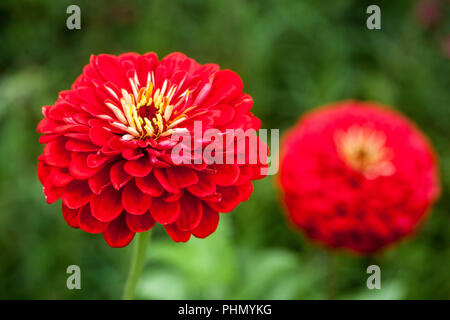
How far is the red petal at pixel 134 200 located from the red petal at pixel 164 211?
13 mm

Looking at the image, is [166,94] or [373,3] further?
[373,3]

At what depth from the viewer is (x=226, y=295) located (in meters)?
1.42

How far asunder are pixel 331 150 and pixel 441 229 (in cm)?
78

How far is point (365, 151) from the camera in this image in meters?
1.51

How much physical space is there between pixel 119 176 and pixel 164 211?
0.09 metres

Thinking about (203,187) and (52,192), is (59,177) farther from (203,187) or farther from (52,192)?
(203,187)

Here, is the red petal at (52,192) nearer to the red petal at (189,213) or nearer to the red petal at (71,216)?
the red petal at (71,216)

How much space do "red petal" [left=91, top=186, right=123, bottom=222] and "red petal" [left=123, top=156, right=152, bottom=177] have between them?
0.18ft

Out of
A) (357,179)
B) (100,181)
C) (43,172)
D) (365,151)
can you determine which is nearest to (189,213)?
(100,181)

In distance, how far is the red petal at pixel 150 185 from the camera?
2.51 feet

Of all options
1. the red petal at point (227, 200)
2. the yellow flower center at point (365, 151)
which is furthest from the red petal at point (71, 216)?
the yellow flower center at point (365, 151)

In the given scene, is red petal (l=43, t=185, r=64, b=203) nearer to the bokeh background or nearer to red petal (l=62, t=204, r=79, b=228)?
red petal (l=62, t=204, r=79, b=228)

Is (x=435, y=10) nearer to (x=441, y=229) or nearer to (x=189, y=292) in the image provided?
(x=441, y=229)
